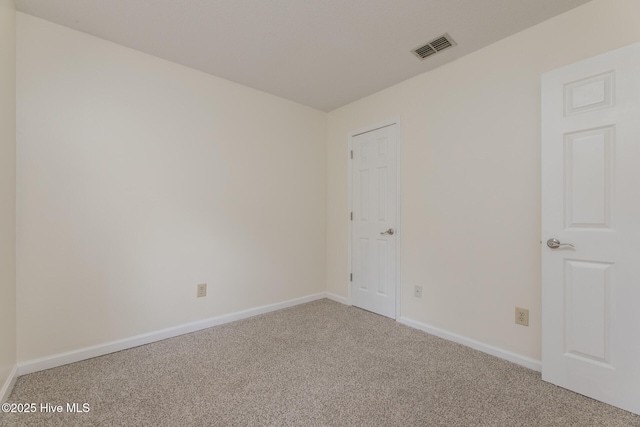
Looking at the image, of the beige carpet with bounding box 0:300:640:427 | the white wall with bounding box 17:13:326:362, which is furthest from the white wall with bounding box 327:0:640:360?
the white wall with bounding box 17:13:326:362

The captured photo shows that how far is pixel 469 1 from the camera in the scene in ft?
5.86

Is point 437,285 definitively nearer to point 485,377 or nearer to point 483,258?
point 483,258

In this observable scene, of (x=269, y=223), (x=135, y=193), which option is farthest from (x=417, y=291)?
(x=135, y=193)

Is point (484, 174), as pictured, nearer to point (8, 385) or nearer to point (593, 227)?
point (593, 227)

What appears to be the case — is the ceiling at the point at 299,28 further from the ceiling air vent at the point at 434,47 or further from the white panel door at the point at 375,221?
the white panel door at the point at 375,221

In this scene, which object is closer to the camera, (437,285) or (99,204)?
(99,204)

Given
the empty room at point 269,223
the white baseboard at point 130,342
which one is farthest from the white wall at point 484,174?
the white baseboard at point 130,342

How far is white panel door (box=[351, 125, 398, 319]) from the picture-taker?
9.69 ft

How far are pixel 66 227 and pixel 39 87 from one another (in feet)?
3.27

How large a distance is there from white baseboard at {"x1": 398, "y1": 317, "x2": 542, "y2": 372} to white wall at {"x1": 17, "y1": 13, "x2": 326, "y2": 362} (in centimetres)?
148

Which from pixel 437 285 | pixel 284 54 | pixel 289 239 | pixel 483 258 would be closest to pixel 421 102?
pixel 284 54

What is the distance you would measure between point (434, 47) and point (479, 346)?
244 centimetres

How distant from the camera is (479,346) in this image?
2.26 metres

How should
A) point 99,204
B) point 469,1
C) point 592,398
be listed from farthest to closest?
1. point 99,204
2. point 469,1
3. point 592,398
